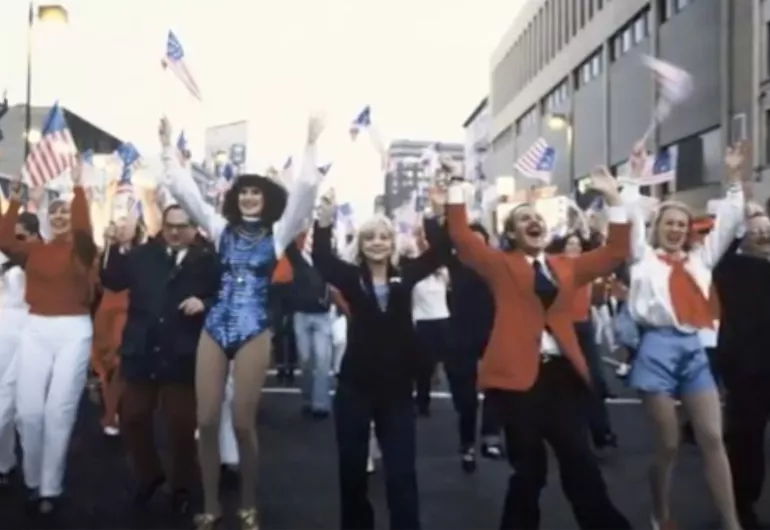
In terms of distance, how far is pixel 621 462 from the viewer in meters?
9.78

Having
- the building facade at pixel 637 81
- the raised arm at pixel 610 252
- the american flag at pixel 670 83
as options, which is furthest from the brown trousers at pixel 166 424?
the building facade at pixel 637 81

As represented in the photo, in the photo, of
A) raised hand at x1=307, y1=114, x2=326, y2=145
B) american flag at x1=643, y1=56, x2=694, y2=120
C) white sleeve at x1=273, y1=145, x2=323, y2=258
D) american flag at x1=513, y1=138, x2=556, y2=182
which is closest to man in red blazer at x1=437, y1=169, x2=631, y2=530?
white sleeve at x1=273, y1=145, x2=323, y2=258

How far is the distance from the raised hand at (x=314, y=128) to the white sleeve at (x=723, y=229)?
6.75ft

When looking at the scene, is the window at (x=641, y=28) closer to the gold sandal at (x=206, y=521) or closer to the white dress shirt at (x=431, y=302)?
the white dress shirt at (x=431, y=302)

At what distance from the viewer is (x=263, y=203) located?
6.91 meters

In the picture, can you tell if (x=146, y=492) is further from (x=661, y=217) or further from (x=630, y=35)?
(x=630, y=35)

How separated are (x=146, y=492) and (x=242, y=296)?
6.46ft

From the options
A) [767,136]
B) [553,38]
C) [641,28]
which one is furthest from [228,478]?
[553,38]

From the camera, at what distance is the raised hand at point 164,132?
7.26 m

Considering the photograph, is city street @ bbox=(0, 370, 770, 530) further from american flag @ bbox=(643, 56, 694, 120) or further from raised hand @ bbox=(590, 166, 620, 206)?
american flag @ bbox=(643, 56, 694, 120)

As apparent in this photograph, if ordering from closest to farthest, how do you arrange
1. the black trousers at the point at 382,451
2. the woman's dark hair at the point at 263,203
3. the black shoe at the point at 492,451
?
the black trousers at the point at 382,451, the woman's dark hair at the point at 263,203, the black shoe at the point at 492,451

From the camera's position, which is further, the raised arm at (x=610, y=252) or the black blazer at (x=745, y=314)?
the black blazer at (x=745, y=314)

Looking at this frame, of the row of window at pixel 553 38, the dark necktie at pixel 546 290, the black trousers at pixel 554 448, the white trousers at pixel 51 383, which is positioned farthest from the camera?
the row of window at pixel 553 38

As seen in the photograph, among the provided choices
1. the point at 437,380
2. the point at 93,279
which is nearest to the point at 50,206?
the point at 93,279
